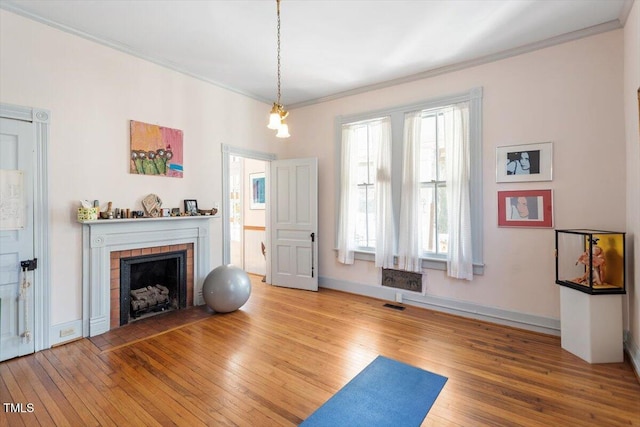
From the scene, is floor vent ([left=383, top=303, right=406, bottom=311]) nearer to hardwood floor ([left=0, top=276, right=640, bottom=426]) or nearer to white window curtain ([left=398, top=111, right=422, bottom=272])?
hardwood floor ([left=0, top=276, right=640, bottom=426])

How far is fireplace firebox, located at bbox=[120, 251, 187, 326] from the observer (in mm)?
3512

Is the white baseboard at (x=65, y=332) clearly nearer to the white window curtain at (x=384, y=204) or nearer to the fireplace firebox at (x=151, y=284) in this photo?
the fireplace firebox at (x=151, y=284)

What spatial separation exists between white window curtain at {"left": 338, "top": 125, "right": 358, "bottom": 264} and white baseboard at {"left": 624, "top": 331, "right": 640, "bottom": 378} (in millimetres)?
3124

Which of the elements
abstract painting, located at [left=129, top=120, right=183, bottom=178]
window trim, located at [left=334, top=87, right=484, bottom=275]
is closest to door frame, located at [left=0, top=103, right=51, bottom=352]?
abstract painting, located at [left=129, top=120, right=183, bottom=178]

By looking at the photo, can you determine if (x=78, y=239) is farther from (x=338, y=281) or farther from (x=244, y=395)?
(x=338, y=281)

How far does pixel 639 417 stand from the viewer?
6.46 feet

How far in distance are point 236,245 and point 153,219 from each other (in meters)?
3.07

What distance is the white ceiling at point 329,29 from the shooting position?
8.97ft

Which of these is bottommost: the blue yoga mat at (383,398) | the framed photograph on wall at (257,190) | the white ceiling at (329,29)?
the blue yoga mat at (383,398)

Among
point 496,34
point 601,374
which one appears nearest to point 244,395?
point 601,374

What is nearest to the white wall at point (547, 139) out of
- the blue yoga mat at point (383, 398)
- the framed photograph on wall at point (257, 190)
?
the blue yoga mat at point (383, 398)

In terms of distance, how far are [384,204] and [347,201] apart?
2.11ft

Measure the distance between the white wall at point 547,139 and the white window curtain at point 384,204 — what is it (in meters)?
0.64

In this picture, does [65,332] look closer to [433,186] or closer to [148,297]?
[148,297]
